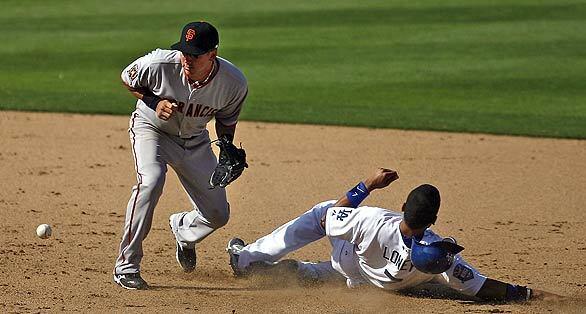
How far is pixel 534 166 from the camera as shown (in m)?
10.6

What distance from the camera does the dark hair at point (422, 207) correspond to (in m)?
5.84

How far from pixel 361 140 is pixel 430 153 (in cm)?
96

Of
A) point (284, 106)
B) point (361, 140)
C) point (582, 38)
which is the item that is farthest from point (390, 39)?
point (361, 140)

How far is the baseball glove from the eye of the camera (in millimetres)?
6746

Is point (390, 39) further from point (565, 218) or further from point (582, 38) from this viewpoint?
point (565, 218)

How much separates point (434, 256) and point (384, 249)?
0.42 m

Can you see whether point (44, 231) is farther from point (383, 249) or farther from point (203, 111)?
point (383, 249)

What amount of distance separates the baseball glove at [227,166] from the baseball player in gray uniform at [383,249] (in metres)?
0.50

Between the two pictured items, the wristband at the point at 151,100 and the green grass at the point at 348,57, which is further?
the green grass at the point at 348,57

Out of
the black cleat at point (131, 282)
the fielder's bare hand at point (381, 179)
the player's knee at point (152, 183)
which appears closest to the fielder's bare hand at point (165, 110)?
the player's knee at point (152, 183)

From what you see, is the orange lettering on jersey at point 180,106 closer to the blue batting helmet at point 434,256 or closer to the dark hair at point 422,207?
the dark hair at point 422,207

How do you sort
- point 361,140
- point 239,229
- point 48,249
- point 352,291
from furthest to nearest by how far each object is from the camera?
point 361,140 → point 239,229 → point 48,249 → point 352,291

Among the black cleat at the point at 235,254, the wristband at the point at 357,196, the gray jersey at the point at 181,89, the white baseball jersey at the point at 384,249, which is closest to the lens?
the white baseball jersey at the point at 384,249

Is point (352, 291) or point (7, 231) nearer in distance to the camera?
point (352, 291)
